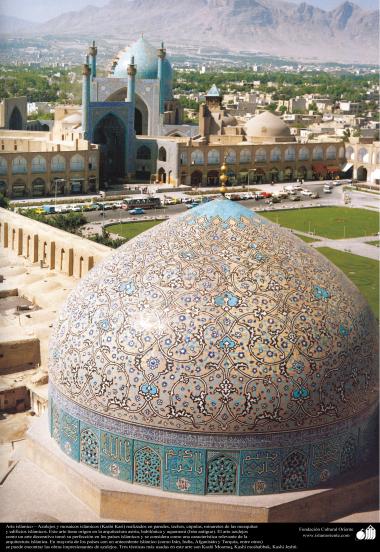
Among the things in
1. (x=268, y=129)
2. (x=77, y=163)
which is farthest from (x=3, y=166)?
(x=268, y=129)

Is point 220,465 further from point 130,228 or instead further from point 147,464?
point 130,228

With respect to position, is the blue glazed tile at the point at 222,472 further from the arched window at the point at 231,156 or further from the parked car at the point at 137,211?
the arched window at the point at 231,156

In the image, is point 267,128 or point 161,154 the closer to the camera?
point 161,154

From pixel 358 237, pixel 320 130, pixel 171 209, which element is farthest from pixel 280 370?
pixel 320 130

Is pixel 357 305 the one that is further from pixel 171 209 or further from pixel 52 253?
pixel 171 209

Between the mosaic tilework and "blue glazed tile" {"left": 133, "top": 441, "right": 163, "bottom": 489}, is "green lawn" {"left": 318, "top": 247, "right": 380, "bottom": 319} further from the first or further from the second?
"blue glazed tile" {"left": 133, "top": 441, "right": 163, "bottom": 489}

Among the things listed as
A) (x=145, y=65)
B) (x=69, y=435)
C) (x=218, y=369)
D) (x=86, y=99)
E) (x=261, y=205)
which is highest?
(x=145, y=65)

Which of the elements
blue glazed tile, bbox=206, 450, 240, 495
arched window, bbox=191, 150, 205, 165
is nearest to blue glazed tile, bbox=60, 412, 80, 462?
blue glazed tile, bbox=206, 450, 240, 495
